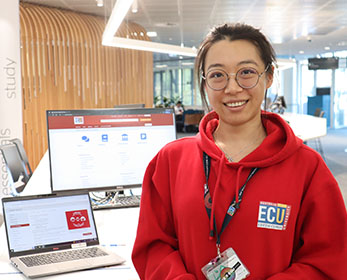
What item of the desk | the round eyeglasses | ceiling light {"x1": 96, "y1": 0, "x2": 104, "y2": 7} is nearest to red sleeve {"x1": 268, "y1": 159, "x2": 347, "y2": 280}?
the round eyeglasses

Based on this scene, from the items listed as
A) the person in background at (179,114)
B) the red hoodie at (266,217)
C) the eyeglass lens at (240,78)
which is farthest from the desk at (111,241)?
the person in background at (179,114)

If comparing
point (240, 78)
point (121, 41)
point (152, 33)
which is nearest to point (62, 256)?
point (240, 78)

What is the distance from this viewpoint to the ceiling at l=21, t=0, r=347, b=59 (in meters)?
9.03

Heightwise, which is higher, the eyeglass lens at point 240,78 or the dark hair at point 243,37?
the dark hair at point 243,37

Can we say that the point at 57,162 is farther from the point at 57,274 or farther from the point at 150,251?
the point at 150,251

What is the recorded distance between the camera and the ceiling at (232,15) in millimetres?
9031

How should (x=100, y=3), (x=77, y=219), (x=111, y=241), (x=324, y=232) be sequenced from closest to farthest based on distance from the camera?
1. (x=324, y=232)
2. (x=77, y=219)
3. (x=111, y=241)
4. (x=100, y=3)

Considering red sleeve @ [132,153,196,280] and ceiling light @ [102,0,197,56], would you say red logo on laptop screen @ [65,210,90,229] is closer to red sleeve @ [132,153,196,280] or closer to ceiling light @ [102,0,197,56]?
red sleeve @ [132,153,196,280]

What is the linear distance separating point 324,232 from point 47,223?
43.6 inches

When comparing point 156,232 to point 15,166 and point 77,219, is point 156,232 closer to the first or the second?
point 77,219

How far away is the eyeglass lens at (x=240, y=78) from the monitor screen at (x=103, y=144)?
128 centimetres

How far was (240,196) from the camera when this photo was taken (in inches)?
50.1

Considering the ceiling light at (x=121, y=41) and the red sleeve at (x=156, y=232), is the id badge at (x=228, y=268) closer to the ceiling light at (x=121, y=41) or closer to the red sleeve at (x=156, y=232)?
the red sleeve at (x=156, y=232)

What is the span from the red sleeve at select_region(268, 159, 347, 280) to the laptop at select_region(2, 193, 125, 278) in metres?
0.75
